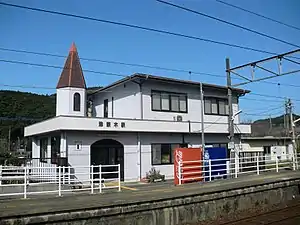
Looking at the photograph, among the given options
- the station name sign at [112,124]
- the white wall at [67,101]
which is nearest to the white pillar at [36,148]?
the white wall at [67,101]

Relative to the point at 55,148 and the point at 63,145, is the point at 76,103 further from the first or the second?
the point at 63,145

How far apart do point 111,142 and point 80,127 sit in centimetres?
299

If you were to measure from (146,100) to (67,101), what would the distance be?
18.5 ft

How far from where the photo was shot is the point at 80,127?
67.2 ft

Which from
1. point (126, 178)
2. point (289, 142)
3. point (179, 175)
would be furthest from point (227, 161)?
point (289, 142)

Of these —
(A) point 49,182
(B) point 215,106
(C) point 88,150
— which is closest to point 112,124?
(C) point 88,150

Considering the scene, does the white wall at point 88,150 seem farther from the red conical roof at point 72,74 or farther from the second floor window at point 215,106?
the second floor window at point 215,106

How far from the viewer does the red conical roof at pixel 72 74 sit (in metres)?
24.6

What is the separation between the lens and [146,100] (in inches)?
961

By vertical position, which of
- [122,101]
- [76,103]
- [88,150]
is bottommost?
[88,150]

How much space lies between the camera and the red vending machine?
55.2 feet

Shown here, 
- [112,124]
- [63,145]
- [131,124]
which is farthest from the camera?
[131,124]

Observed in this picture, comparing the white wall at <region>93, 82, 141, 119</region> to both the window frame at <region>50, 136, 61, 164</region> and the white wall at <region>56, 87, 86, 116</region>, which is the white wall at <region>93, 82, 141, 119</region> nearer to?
the white wall at <region>56, 87, 86, 116</region>

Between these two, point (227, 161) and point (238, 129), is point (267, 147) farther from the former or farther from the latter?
point (227, 161)
